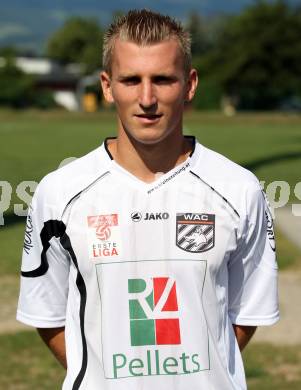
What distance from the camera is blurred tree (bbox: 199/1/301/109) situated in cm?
9344

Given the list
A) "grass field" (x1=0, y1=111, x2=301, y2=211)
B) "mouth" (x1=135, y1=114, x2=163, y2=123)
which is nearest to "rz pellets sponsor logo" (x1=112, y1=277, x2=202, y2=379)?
"mouth" (x1=135, y1=114, x2=163, y2=123)

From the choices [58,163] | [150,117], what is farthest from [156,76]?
[58,163]

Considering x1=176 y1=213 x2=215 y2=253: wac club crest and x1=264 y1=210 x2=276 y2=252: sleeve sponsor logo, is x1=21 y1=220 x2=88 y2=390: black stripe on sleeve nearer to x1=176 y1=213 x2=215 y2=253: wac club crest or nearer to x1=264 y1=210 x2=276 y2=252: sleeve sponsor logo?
x1=176 y1=213 x2=215 y2=253: wac club crest

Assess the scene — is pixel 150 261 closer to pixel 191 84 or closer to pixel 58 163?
pixel 191 84

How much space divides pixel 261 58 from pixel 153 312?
308ft

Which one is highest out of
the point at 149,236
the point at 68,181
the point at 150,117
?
the point at 150,117

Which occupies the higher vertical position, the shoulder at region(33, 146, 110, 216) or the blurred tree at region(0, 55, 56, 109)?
the blurred tree at region(0, 55, 56, 109)

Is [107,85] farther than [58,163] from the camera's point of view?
No

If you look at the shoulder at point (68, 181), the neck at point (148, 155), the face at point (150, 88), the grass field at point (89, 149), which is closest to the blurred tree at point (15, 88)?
the grass field at point (89, 149)

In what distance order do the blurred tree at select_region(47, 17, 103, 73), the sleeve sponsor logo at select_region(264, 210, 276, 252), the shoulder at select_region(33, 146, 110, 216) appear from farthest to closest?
the blurred tree at select_region(47, 17, 103, 73) < the sleeve sponsor logo at select_region(264, 210, 276, 252) < the shoulder at select_region(33, 146, 110, 216)

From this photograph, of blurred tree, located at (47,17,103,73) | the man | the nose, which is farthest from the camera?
blurred tree, located at (47,17,103,73)

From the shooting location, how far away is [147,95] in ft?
9.84

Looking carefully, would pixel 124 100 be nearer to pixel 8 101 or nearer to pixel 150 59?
pixel 150 59

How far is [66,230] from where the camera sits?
3.22 meters
